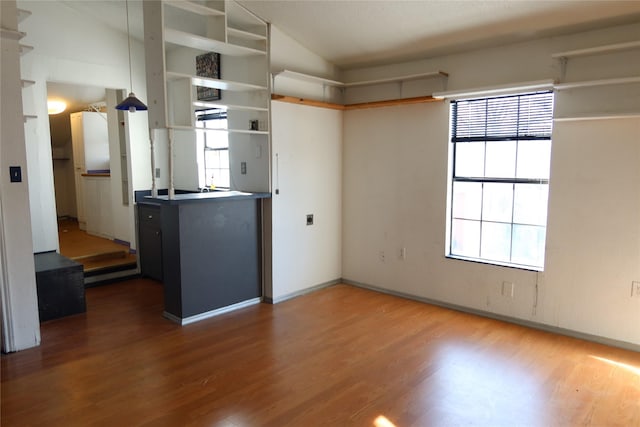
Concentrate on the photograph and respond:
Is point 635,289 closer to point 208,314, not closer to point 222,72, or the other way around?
point 208,314

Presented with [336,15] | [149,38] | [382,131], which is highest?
[336,15]

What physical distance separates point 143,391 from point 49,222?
285cm

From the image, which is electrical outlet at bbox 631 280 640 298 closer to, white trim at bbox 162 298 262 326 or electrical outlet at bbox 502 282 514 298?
electrical outlet at bbox 502 282 514 298

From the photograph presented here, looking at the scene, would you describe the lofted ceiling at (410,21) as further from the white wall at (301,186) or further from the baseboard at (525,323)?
the baseboard at (525,323)

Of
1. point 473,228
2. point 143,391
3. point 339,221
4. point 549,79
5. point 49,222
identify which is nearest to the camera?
point 143,391

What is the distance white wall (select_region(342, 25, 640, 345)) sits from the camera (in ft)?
10.8

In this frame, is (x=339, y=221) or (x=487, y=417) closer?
(x=487, y=417)

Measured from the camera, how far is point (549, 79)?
11.4 feet

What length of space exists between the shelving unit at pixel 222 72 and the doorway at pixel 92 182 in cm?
155

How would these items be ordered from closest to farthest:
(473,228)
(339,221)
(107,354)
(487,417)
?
(487,417) < (107,354) < (473,228) < (339,221)

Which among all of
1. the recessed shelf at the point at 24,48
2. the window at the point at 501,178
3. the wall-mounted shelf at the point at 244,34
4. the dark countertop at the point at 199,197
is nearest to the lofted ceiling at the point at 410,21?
the wall-mounted shelf at the point at 244,34

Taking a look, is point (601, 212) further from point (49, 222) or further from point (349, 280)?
point (49, 222)

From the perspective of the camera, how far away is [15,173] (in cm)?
313

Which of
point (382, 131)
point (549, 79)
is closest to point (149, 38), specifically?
point (382, 131)
